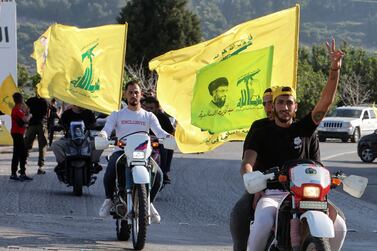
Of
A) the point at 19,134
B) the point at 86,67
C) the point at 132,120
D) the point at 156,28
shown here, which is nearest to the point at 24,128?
the point at 19,134

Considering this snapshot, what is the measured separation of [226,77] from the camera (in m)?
11.6

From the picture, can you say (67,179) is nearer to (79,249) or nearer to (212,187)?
(212,187)

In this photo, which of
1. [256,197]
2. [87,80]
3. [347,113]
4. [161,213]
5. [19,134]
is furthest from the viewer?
[347,113]

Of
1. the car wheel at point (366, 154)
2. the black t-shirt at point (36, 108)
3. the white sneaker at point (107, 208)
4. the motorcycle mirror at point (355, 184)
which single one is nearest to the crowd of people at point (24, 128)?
the black t-shirt at point (36, 108)

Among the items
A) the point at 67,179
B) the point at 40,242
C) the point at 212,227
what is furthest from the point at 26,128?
the point at 40,242

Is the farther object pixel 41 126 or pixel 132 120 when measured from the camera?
pixel 41 126

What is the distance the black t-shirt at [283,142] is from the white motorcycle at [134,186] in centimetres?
284

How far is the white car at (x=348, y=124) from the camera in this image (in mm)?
46062

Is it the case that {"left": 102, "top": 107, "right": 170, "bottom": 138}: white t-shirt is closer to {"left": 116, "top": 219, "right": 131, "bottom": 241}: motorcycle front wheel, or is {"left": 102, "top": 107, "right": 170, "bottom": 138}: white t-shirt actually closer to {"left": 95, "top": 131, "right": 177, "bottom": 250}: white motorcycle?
{"left": 95, "top": 131, "right": 177, "bottom": 250}: white motorcycle

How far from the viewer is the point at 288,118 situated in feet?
24.9

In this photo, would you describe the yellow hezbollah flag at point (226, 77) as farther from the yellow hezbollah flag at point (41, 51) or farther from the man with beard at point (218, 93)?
the yellow hezbollah flag at point (41, 51)

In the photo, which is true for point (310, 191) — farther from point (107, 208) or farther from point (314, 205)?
point (107, 208)

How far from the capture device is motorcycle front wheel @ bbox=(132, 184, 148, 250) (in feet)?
33.4

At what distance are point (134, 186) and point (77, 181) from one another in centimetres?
618
